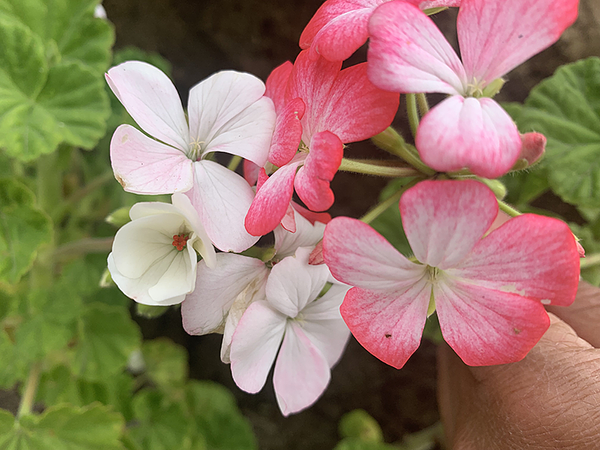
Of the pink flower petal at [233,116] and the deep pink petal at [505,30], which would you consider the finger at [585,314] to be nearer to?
the deep pink petal at [505,30]

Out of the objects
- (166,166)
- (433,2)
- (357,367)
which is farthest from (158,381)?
(433,2)

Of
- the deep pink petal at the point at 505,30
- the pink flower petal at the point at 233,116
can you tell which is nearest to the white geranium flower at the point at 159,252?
A: the pink flower petal at the point at 233,116

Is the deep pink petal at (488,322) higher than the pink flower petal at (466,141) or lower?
lower

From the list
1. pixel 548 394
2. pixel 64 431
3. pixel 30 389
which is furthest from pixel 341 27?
pixel 30 389

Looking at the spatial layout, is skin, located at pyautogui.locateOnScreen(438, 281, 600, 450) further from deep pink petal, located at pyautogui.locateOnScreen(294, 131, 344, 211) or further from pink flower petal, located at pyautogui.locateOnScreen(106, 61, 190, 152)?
pink flower petal, located at pyautogui.locateOnScreen(106, 61, 190, 152)

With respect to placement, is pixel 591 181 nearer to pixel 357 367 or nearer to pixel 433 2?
pixel 433 2

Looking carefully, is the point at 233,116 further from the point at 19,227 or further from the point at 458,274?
the point at 19,227
